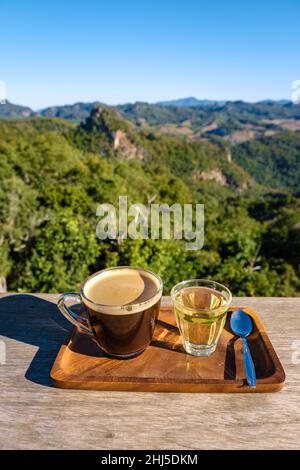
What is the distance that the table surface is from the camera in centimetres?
64

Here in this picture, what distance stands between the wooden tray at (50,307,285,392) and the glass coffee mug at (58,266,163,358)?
39 mm

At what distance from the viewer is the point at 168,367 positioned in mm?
824

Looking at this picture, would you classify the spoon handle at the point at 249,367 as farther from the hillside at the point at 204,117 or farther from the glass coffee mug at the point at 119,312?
the hillside at the point at 204,117

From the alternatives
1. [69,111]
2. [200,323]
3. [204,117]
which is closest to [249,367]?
[200,323]

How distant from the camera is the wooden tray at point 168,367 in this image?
0.76 m

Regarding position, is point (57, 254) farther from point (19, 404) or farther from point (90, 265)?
point (19, 404)

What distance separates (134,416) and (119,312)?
21 centimetres

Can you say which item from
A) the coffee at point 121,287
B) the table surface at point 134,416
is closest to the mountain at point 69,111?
the coffee at point 121,287

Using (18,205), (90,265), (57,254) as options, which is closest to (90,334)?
(57,254)

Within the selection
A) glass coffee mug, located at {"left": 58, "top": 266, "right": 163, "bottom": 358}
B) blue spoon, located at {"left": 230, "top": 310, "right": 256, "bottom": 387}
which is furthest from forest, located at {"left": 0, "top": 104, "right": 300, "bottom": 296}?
glass coffee mug, located at {"left": 58, "top": 266, "right": 163, "bottom": 358}

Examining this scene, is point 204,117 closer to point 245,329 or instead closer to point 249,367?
point 245,329


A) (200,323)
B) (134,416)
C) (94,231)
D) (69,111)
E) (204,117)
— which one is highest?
(69,111)

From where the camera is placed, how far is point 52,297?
3.85ft

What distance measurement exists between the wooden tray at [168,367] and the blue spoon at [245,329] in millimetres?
15
